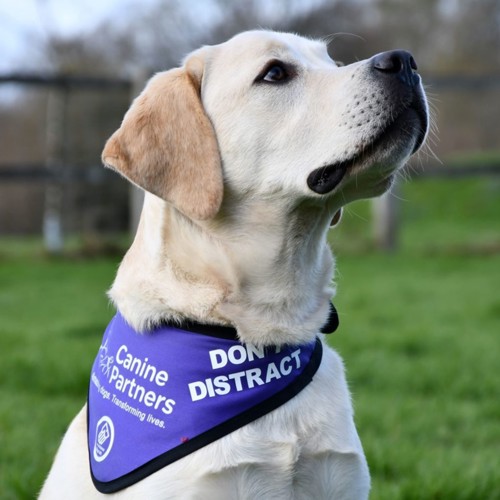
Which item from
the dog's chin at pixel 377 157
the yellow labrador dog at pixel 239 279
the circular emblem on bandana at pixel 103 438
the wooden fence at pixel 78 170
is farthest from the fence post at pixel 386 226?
the circular emblem on bandana at pixel 103 438

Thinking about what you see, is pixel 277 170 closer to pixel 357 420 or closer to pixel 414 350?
pixel 357 420

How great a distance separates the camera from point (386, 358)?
548 centimetres

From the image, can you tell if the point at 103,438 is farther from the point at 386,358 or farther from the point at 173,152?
the point at 386,358

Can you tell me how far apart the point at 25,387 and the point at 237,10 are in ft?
48.6

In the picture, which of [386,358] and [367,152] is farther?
[386,358]

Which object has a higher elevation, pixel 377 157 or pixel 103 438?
pixel 377 157

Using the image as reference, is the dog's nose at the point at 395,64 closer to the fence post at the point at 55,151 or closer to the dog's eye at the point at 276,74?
the dog's eye at the point at 276,74

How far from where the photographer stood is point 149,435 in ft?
7.97

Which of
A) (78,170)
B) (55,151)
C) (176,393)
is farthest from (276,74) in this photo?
(55,151)

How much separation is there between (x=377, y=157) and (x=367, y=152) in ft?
0.11

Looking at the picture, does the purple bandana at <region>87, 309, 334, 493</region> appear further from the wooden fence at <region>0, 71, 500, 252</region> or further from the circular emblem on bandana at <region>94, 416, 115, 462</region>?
the wooden fence at <region>0, 71, 500, 252</region>

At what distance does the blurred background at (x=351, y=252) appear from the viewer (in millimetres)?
4105

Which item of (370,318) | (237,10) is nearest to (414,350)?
(370,318)

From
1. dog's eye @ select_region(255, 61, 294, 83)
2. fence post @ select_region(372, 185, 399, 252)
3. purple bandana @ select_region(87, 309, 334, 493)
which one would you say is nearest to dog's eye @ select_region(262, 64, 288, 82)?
dog's eye @ select_region(255, 61, 294, 83)
